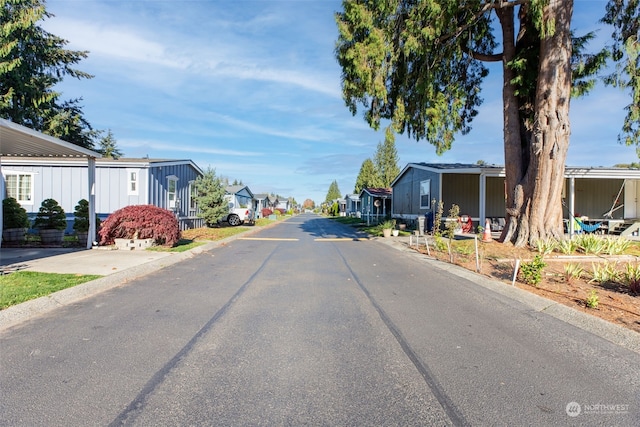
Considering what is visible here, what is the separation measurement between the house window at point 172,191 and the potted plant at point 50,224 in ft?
23.8

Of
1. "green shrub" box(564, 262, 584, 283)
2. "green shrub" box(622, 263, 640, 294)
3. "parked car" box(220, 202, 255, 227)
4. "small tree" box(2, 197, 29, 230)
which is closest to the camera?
"green shrub" box(622, 263, 640, 294)

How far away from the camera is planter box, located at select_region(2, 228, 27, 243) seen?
13320mm

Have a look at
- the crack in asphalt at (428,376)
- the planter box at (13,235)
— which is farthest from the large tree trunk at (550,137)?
the planter box at (13,235)

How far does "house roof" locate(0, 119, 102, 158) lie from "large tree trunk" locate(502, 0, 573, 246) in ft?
46.8

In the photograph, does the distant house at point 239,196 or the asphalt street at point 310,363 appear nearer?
the asphalt street at point 310,363

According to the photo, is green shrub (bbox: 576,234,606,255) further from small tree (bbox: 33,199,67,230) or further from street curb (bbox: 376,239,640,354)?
small tree (bbox: 33,199,67,230)

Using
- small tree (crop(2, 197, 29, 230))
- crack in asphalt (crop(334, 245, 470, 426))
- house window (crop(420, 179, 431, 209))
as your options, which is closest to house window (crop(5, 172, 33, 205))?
small tree (crop(2, 197, 29, 230))

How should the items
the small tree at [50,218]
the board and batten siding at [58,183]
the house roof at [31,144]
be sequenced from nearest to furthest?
the house roof at [31,144] → the small tree at [50,218] → the board and batten siding at [58,183]

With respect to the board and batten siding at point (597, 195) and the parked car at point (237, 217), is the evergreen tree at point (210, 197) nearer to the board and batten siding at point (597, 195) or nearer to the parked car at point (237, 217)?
the parked car at point (237, 217)

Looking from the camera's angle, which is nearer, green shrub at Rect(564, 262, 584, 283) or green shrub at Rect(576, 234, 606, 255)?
green shrub at Rect(564, 262, 584, 283)

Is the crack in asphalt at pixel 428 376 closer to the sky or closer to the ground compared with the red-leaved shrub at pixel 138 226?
closer to the ground

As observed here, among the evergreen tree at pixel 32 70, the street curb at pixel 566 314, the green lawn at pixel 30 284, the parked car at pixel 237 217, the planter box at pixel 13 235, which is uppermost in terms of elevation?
the evergreen tree at pixel 32 70

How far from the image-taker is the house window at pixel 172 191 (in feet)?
68.3

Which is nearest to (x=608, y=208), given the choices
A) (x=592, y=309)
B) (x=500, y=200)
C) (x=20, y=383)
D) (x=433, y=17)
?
(x=500, y=200)
